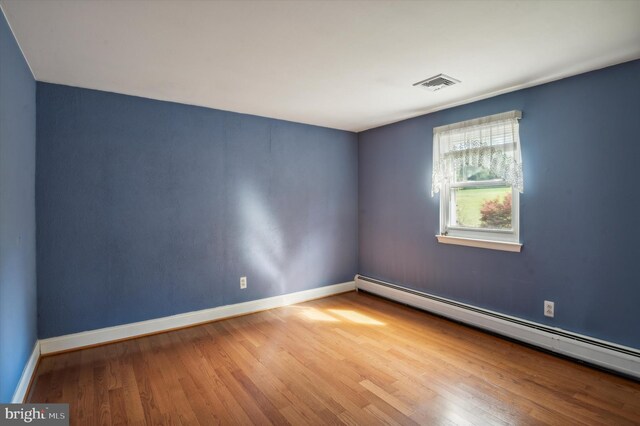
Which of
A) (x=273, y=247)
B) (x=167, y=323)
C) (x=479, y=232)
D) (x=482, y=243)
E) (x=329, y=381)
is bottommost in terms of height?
(x=329, y=381)

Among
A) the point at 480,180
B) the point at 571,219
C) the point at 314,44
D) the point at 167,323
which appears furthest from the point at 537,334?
the point at 167,323

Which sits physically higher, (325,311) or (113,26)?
(113,26)

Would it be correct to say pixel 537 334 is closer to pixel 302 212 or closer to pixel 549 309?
pixel 549 309

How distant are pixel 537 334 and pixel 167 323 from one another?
3.54 meters

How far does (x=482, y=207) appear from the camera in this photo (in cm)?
340

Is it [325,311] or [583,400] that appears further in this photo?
[325,311]

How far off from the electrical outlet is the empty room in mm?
38

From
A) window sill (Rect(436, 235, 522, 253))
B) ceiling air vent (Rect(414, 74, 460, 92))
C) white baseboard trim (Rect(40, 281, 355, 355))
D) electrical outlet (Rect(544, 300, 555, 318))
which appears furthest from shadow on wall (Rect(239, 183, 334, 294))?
electrical outlet (Rect(544, 300, 555, 318))

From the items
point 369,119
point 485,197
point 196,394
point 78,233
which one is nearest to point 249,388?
point 196,394

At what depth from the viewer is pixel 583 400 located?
83.2 inches

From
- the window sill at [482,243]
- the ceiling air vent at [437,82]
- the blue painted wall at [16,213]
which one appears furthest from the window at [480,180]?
the blue painted wall at [16,213]

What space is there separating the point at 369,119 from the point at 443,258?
1.95 metres

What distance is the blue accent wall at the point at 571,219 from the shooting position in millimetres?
2422

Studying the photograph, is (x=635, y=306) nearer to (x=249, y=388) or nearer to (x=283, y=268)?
(x=249, y=388)
